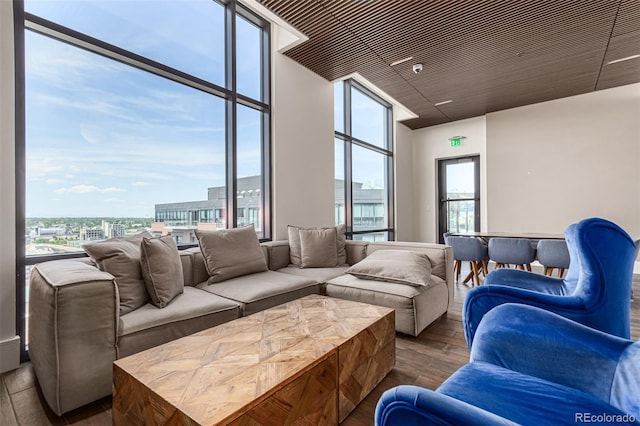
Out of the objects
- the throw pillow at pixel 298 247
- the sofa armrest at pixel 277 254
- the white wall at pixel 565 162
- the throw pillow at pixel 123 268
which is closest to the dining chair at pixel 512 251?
the throw pillow at pixel 298 247

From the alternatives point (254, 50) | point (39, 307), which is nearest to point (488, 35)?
point (254, 50)

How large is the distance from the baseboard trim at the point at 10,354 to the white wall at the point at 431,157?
22.5 ft

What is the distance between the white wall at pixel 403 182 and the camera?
6.67m

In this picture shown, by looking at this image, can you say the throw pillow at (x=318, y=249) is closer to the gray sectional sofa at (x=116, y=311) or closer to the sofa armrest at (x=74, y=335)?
the gray sectional sofa at (x=116, y=311)

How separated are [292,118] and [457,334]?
127 inches

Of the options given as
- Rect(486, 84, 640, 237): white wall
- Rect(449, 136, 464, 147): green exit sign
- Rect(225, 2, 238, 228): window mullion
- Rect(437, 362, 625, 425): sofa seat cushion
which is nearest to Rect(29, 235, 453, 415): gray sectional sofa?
Rect(225, 2, 238, 228): window mullion

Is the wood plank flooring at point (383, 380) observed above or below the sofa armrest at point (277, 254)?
below

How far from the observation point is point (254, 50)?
3838 mm

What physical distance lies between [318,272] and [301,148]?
1914 mm

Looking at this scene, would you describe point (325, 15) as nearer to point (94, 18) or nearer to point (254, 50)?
point (254, 50)

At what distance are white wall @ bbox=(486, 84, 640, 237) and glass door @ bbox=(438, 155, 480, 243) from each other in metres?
0.46

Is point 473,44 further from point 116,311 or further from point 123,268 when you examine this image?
point 116,311

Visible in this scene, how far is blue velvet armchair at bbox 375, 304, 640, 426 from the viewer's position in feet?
2.52

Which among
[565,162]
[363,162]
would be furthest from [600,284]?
[565,162]
